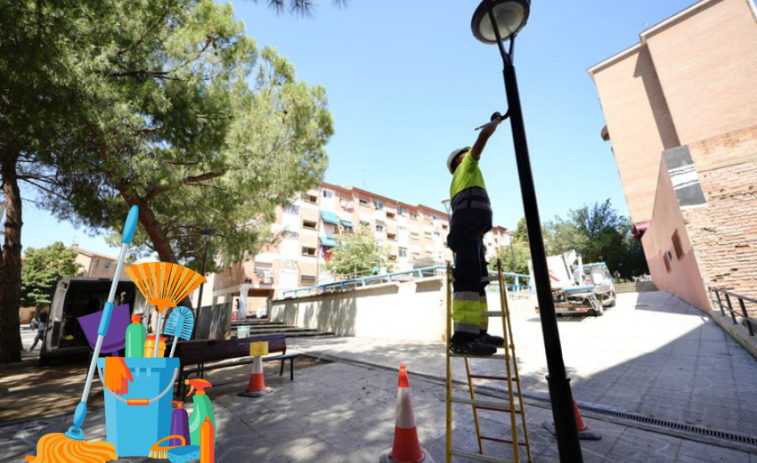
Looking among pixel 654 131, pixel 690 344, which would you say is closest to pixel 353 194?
pixel 654 131

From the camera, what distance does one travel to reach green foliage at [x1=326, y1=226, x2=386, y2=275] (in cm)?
2305

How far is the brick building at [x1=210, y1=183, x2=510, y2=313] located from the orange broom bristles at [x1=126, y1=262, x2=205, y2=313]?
16.0 m

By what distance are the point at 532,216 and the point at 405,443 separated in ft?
6.85

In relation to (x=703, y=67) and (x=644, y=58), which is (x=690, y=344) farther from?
(x=644, y=58)

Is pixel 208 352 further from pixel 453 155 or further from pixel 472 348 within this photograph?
pixel 453 155

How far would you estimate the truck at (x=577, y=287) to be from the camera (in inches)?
478

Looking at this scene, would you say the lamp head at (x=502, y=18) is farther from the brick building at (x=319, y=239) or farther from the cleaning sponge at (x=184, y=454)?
the brick building at (x=319, y=239)

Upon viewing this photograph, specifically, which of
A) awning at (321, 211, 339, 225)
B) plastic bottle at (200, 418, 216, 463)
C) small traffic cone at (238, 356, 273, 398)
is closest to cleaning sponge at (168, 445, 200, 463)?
plastic bottle at (200, 418, 216, 463)

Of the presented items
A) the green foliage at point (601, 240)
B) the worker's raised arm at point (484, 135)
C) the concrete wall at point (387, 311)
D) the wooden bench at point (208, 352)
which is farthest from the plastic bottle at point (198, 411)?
the green foliage at point (601, 240)

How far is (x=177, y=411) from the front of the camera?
2107mm

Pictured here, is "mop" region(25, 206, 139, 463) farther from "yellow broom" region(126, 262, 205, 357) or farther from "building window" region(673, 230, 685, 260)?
→ "building window" region(673, 230, 685, 260)

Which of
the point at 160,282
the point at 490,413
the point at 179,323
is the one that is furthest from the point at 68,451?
the point at 490,413

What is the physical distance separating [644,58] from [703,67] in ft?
16.6

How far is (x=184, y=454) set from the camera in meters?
2.04
